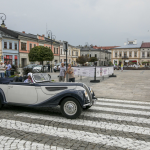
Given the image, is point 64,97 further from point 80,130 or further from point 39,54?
point 39,54

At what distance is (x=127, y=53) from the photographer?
8500 centimetres

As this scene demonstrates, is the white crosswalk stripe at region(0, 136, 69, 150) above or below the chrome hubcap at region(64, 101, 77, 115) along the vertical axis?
below

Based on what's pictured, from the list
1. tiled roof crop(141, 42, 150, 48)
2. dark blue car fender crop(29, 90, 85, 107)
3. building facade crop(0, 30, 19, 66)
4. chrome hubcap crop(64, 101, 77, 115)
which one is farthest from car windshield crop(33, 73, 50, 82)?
tiled roof crop(141, 42, 150, 48)

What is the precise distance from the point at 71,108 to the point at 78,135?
1.23 m

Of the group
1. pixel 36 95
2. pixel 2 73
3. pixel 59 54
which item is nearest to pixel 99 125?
pixel 36 95

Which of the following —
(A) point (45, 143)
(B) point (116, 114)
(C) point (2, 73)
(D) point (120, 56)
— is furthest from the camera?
(D) point (120, 56)

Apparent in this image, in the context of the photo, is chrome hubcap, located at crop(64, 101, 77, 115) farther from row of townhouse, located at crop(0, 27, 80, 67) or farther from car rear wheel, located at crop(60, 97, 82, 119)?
row of townhouse, located at crop(0, 27, 80, 67)

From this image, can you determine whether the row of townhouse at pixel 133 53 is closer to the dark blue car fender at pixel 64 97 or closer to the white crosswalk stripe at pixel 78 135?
the dark blue car fender at pixel 64 97

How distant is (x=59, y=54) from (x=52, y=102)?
6007 cm

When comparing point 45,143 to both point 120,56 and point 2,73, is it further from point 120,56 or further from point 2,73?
point 120,56

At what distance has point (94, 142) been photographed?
13.3 feet

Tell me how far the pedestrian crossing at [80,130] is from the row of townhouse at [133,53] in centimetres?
7945

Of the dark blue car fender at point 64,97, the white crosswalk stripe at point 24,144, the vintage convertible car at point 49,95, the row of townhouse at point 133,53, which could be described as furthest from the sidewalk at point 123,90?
the row of townhouse at point 133,53

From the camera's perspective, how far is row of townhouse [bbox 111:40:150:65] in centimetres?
8212
